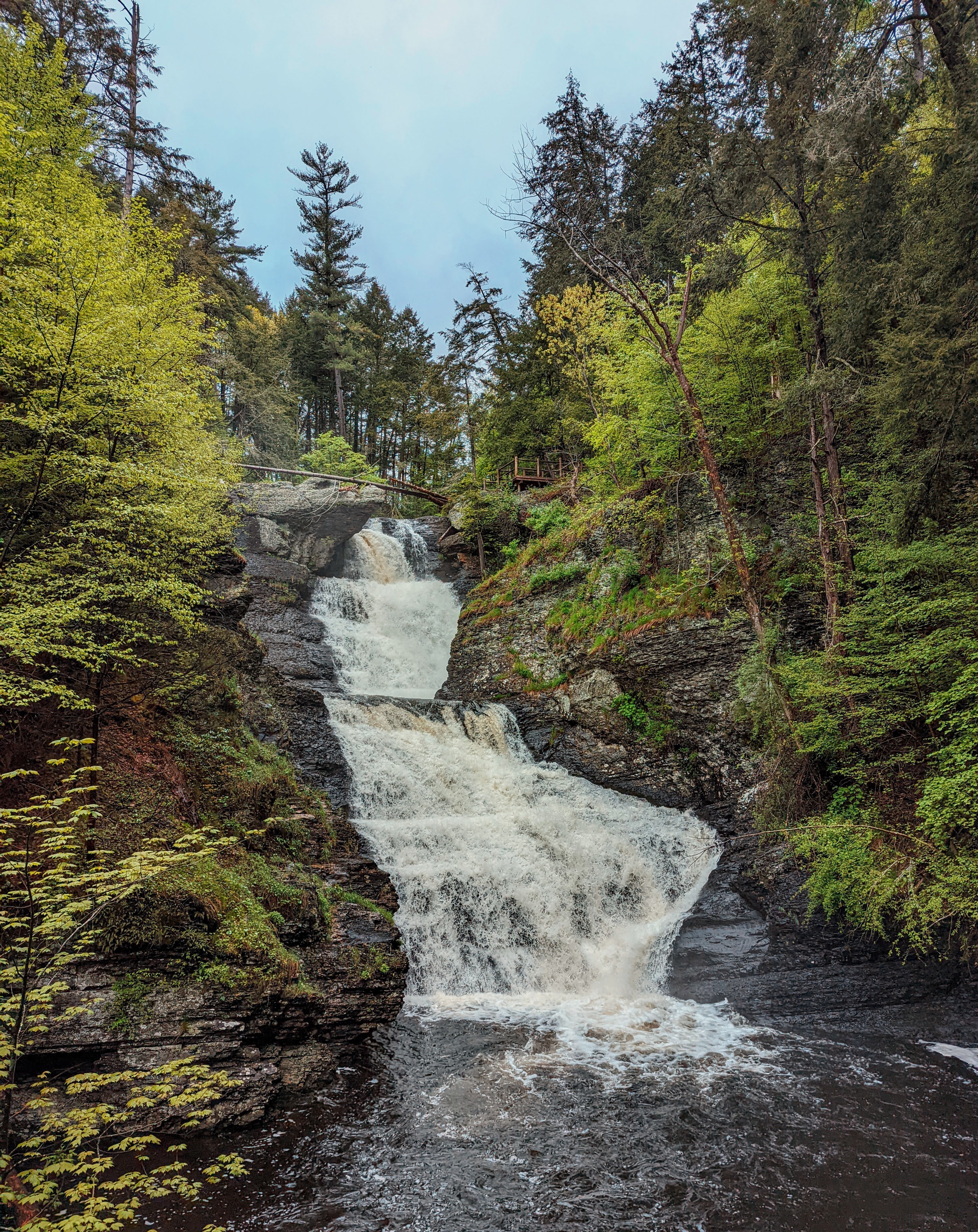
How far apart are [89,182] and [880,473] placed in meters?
13.1

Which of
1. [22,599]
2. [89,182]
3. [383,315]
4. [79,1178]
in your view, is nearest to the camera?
[79,1178]

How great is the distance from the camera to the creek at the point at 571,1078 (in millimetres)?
4902

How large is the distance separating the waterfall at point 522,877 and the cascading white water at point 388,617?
3.89 metres

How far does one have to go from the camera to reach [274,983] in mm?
6469

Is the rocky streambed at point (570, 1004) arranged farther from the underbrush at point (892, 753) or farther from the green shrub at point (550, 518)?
the green shrub at point (550, 518)

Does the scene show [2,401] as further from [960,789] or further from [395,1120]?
[960,789]

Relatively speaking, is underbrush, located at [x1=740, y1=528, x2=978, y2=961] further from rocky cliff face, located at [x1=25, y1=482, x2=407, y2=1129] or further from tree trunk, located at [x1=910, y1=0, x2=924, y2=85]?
tree trunk, located at [x1=910, y1=0, x2=924, y2=85]

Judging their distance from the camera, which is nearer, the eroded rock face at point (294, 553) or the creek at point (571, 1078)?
the creek at point (571, 1078)

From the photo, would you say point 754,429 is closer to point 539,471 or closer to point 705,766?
point 705,766

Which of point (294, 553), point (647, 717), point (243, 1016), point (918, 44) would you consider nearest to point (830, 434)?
point (918, 44)

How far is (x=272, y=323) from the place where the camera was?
4259 centimetres

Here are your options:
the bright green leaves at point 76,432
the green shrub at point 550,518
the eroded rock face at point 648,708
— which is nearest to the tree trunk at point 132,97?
the bright green leaves at point 76,432

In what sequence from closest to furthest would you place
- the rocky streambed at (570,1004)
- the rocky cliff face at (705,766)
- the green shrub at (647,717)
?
the rocky streambed at (570,1004) → the rocky cliff face at (705,766) → the green shrub at (647,717)

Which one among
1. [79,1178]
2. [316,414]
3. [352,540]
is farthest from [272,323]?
[79,1178]
